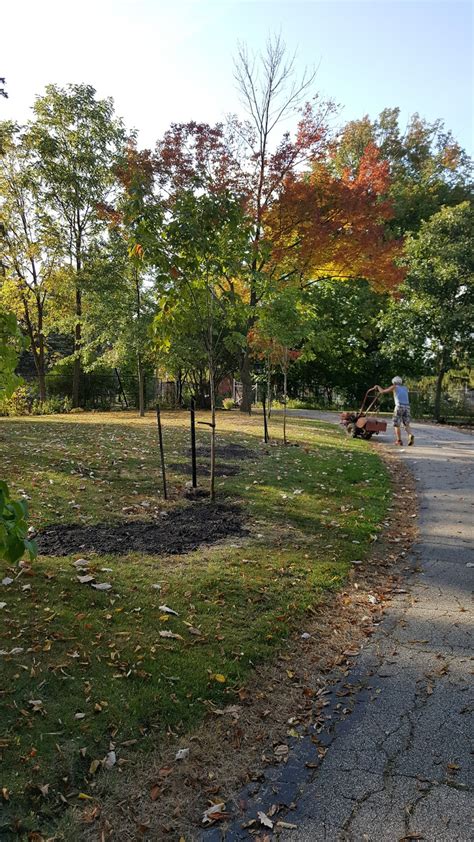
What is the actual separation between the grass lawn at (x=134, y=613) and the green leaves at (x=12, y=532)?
3.77ft

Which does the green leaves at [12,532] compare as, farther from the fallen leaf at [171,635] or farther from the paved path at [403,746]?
the fallen leaf at [171,635]

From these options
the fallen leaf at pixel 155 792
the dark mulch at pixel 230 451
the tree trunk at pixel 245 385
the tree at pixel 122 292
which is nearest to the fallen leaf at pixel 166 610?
the fallen leaf at pixel 155 792

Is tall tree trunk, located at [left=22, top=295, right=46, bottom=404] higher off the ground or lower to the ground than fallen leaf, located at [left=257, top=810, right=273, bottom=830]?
higher

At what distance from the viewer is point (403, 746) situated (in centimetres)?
251

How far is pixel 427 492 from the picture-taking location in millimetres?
7707

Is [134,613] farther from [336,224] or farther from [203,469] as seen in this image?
[336,224]

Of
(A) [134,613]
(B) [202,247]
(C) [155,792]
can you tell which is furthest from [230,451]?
(C) [155,792]

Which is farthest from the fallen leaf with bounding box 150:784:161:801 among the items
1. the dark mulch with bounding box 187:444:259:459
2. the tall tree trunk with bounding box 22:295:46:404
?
the tall tree trunk with bounding box 22:295:46:404

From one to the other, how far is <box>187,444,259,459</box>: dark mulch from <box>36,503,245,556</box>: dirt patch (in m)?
3.38

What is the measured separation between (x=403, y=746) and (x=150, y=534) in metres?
3.22

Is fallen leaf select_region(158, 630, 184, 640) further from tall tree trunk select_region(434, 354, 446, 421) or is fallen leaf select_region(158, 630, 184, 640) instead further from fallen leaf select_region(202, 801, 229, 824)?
tall tree trunk select_region(434, 354, 446, 421)

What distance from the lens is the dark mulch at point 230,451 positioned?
948 cm

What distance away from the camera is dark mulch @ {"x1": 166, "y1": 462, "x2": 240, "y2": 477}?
791 centimetres

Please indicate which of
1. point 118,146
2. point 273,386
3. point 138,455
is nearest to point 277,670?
point 138,455
